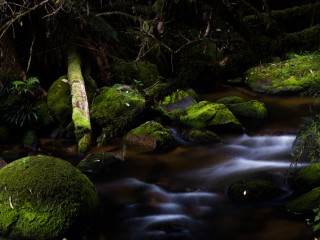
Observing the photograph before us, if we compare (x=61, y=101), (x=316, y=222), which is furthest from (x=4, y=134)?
(x=316, y=222)

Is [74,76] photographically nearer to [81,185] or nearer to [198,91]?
[198,91]

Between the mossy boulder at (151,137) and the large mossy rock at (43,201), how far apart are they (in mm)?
2357

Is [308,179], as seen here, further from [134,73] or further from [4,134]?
[134,73]

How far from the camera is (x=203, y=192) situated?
221 inches

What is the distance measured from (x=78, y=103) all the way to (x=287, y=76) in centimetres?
569

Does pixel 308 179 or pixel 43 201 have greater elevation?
pixel 43 201

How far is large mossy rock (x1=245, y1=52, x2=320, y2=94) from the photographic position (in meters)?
9.62

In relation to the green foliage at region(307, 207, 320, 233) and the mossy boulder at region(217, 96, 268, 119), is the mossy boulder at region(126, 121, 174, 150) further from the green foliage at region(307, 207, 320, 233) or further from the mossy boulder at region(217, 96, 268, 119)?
the green foliage at region(307, 207, 320, 233)

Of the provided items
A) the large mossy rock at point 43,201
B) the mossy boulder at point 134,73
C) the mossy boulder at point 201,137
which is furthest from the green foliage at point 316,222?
the mossy boulder at point 134,73

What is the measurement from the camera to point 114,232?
4.65 m

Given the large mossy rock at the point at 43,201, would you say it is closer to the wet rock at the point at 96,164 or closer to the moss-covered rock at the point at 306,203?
the wet rock at the point at 96,164

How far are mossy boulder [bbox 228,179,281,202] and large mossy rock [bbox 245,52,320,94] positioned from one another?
495 cm

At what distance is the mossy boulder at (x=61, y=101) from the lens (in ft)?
26.0

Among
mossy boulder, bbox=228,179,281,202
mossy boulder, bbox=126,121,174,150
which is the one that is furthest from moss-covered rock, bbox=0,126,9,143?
mossy boulder, bbox=228,179,281,202
